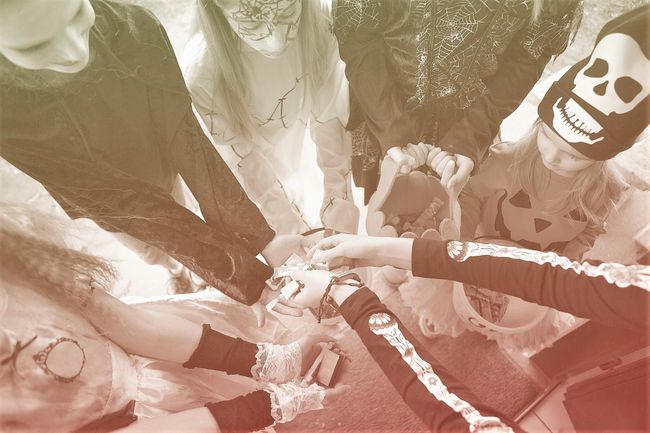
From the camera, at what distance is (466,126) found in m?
1.23

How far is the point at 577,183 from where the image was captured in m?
1.21

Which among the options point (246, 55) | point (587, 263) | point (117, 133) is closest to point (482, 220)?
point (587, 263)

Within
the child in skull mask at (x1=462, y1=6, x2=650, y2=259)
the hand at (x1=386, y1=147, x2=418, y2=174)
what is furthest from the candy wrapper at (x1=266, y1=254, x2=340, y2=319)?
the child in skull mask at (x1=462, y1=6, x2=650, y2=259)

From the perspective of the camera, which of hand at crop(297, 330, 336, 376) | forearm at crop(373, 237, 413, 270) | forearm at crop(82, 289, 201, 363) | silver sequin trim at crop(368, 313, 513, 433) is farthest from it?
hand at crop(297, 330, 336, 376)

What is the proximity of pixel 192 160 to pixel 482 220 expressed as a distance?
0.83 meters

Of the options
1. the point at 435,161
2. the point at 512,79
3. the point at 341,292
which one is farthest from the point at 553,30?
the point at 341,292

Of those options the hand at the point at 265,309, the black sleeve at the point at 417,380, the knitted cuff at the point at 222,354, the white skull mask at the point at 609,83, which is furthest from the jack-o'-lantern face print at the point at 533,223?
the knitted cuff at the point at 222,354

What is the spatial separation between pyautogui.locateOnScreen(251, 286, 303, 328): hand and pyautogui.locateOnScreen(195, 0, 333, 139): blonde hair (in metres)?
0.42

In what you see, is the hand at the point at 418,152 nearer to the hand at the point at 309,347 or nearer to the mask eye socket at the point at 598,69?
the mask eye socket at the point at 598,69

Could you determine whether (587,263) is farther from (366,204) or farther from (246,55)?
(246,55)

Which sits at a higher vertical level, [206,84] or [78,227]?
[206,84]

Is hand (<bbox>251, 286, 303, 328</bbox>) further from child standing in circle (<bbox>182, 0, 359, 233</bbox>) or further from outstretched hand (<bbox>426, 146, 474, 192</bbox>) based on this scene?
outstretched hand (<bbox>426, 146, 474, 192</bbox>)

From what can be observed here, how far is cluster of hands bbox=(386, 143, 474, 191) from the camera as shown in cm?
126

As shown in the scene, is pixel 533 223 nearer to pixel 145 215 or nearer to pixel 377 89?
pixel 377 89
